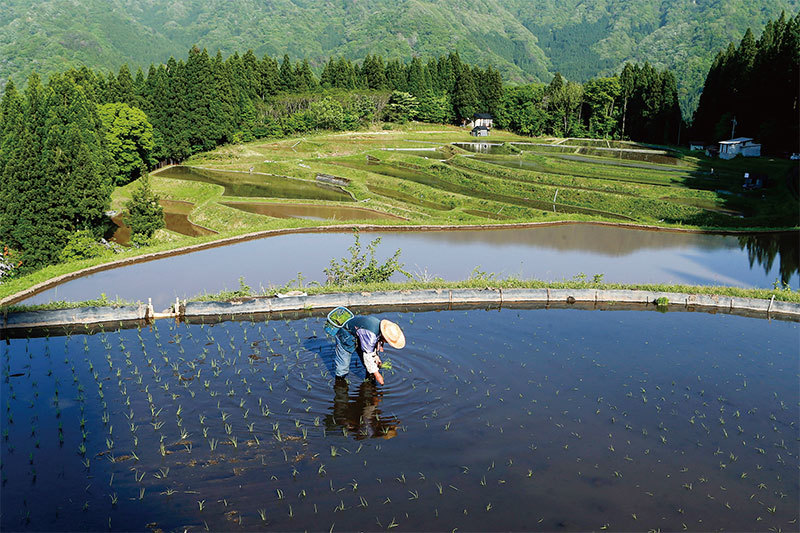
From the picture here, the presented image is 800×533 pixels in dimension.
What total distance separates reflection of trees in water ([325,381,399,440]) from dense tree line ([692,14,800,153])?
Answer: 6710cm

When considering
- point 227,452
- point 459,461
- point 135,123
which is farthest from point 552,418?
point 135,123

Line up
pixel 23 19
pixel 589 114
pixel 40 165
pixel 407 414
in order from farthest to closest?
pixel 23 19, pixel 589 114, pixel 40 165, pixel 407 414

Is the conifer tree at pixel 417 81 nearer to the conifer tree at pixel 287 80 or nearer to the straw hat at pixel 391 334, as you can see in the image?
the conifer tree at pixel 287 80

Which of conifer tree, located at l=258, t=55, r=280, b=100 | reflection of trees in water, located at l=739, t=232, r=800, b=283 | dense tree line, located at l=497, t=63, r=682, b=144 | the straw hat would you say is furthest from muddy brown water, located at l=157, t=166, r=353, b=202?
dense tree line, located at l=497, t=63, r=682, b=144

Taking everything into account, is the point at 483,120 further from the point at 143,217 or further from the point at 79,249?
the point at 79,249

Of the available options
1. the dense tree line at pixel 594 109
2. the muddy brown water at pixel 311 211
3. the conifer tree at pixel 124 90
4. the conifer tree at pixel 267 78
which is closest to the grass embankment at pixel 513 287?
the muddy brown water at pixel 311 211

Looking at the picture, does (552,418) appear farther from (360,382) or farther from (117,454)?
(117,454)

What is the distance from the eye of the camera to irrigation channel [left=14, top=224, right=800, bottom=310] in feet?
79.0

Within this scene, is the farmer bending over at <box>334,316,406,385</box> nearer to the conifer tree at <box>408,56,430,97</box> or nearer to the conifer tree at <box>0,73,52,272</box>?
the conifer tree at <box>0,73,52,272</box>

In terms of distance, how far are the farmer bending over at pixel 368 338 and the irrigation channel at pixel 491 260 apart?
30.1ft

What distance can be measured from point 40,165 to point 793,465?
3656 centimetres

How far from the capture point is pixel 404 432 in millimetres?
13219

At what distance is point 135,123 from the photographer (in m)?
56.6

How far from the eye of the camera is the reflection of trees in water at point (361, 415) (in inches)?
522
